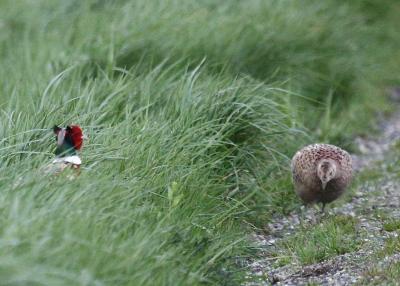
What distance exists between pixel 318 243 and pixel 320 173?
0.81 meters

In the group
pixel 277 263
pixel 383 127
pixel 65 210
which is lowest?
pixel 383 127

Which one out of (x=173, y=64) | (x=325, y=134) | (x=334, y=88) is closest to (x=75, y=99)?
(x=173, y=64)

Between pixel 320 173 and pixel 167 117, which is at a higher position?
pixel 167 117

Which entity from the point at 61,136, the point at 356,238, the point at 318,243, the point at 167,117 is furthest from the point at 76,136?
the point at 356,238

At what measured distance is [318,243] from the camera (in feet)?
21.8

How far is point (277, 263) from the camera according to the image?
641cm

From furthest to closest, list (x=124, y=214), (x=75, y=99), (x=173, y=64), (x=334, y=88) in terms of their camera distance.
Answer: (x=334, y=88) → (x=173, y=64) → (x=75, y=99) → (x=124, y=214)

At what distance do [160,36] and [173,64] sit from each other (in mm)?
818

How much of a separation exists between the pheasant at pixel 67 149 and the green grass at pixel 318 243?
4.62 feet

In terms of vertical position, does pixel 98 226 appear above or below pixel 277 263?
above

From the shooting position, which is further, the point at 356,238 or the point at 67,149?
the point at 356,238

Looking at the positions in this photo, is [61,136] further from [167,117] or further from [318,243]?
[318,243]

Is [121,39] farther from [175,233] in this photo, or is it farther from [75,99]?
[175,233]

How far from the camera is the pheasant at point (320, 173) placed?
7.36 metres
